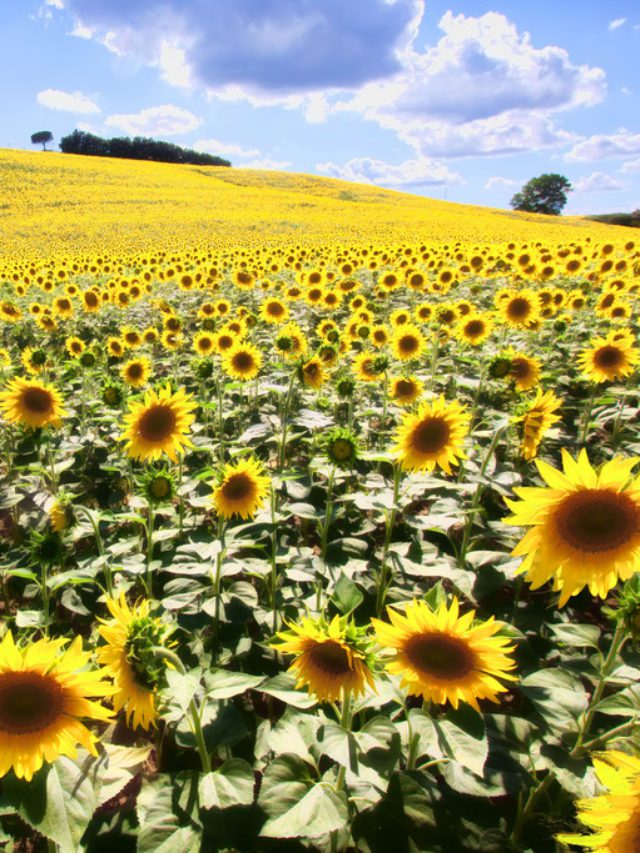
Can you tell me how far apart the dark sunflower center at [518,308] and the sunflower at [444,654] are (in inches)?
206

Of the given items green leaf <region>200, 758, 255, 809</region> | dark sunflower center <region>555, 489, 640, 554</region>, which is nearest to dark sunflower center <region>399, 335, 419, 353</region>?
dark sunflower center <region>555, 489, 640, 554</region>

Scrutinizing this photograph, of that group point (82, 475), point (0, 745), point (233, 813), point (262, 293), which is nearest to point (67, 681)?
point (0, 745)

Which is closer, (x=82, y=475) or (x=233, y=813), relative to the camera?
(x=233, y=813)

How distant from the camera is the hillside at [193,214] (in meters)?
22.6

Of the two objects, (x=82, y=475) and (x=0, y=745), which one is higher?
(x=0, y=745)

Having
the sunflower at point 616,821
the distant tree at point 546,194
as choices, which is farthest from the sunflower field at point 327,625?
the distant tree at point 546,194

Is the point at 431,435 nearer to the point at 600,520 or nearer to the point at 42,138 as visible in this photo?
the point at 600,520

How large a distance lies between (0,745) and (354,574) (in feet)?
6.41

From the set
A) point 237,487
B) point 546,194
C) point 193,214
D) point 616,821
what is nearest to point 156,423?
point 237,487

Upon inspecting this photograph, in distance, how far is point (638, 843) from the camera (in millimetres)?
993

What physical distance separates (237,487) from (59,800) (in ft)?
5.13

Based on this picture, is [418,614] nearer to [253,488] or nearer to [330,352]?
[253,488]

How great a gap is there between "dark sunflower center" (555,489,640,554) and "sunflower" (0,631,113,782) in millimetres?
1455

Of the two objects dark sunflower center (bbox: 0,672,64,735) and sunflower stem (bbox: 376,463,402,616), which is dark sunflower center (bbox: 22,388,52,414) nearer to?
sunflower stem (bbox: 376,463,402,616)
